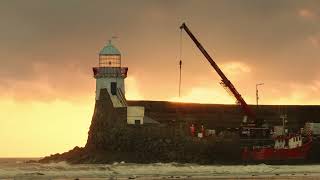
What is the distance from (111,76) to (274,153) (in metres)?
25.6

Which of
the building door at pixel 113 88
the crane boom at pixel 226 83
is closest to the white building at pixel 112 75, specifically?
the building door at pixel 113 88

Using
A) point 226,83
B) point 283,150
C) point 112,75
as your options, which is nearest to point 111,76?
point 112,75

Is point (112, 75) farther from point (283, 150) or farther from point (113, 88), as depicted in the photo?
point (283, 150)

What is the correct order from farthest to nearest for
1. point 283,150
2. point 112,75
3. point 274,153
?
1. point 112,75
2. point 274,153
3. point 283,150

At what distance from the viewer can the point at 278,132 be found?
134m

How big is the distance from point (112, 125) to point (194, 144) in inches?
463

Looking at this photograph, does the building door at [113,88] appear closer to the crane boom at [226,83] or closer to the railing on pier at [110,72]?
the railing on pier at [110,72]

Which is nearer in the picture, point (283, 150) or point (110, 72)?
point (283, 150)

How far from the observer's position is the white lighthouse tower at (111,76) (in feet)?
429

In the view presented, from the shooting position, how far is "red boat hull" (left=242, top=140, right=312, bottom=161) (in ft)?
406

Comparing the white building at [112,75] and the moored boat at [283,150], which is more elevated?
the white building at [112,75]

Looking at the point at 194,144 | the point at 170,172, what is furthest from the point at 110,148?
the point at 170,172

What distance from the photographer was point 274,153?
125 metres

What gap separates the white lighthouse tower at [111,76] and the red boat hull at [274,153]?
62.2 ft
